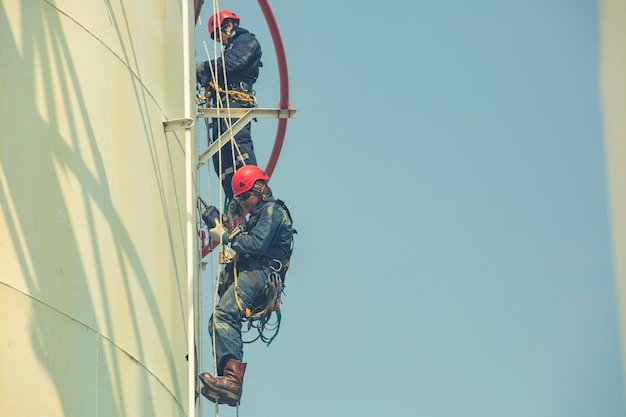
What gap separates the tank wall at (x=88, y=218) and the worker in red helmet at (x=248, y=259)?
112 cm

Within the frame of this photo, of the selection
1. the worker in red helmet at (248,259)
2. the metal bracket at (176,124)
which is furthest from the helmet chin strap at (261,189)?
the metal bracket at (176,124)

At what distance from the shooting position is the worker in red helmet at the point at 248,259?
803 cm

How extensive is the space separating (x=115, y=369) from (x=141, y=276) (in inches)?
37.3

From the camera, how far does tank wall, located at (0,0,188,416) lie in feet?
14.3

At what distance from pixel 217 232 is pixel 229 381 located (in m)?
1.72

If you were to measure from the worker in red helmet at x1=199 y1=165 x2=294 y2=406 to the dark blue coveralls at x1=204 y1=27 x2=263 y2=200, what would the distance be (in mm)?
2752

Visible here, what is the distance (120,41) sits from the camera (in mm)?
6176

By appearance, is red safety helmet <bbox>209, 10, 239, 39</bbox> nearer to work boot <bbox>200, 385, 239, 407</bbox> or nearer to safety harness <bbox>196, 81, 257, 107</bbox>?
safety harness <bbox>196, 81, 257, 107</bbox>

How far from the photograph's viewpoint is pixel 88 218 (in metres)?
5.15

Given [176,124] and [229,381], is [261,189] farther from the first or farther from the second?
[229,381]

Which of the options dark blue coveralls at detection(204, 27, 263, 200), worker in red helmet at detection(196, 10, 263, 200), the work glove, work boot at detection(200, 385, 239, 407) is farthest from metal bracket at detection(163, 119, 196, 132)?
the work glove

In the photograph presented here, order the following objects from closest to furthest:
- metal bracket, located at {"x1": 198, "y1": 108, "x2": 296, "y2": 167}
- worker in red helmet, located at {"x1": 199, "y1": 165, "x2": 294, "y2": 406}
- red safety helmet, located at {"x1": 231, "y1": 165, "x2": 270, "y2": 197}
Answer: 1. worker in red helmet, located at {"x1": 199, "y1": 165, "x2": 294, "y2": 406}
2. red safety helmet, located at {"x1": 231, "y1": 165, "x2": 270, "y2": 197}
3. metal bracket, located at {"x1": 198, "y1": 108, "x2": 296, "y2": 167}

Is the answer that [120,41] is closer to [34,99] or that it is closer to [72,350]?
[34,99]

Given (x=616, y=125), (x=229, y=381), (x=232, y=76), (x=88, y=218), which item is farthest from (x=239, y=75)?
(x=616, y=125)
